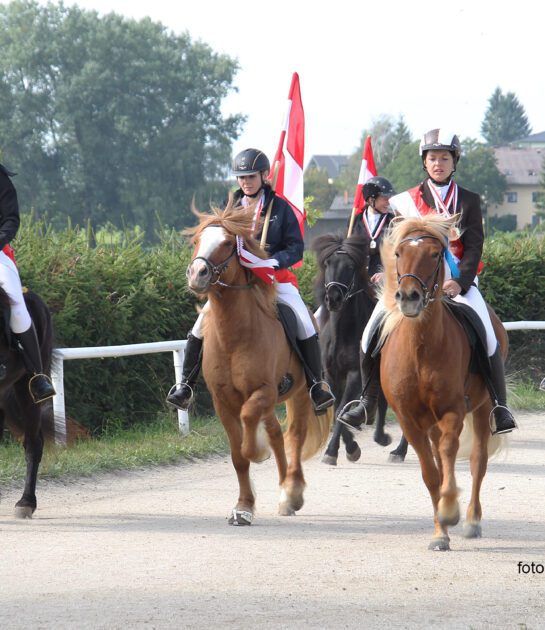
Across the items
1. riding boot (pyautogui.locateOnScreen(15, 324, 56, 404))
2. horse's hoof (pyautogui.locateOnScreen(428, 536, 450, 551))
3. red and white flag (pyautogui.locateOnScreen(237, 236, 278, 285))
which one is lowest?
horse's hoof (pyautogui.locateOnScreen(428, 536, 450, 551))

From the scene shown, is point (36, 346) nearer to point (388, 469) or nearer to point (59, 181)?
point (388, 469)

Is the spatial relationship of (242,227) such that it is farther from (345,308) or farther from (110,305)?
(110,305)

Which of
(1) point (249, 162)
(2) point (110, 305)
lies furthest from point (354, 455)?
(1) point (249, 162)

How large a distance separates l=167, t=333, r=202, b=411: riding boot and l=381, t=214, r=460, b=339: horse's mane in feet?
5.67

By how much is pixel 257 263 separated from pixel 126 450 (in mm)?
3947

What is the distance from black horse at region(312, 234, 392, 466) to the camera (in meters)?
12.5

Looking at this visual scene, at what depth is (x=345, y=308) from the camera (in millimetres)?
12820

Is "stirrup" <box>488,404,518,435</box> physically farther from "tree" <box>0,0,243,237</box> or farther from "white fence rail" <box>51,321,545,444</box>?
A: "tree" <box>0,0,243,237</box>

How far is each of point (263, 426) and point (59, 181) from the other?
71427 mm

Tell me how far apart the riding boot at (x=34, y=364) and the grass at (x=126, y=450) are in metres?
0.75

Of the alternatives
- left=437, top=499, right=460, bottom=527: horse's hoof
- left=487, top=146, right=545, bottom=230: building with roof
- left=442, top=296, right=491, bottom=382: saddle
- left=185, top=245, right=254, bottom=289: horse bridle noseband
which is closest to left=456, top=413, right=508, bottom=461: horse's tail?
left=442, top=296, right=491, bottom=382: saddle

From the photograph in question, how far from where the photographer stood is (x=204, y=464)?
12.2 metres

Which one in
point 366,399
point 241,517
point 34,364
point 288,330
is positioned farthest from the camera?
point 34,364

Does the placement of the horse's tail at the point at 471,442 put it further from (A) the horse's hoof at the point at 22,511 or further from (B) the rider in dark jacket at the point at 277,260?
(A) the horse's hoof at the point at 22,511
